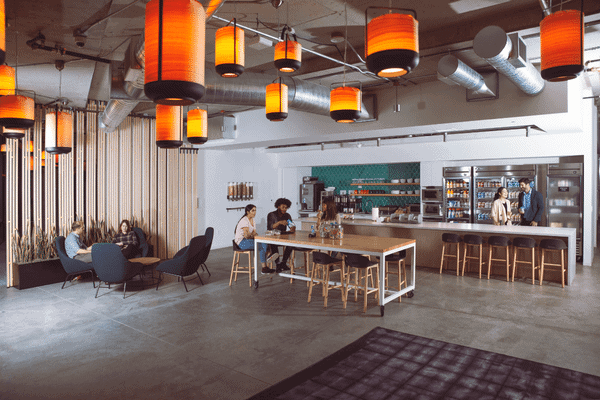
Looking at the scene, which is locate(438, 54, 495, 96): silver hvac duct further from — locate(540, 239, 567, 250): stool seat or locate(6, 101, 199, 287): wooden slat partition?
locate(6, 101, 199, 287): wooden slat partition

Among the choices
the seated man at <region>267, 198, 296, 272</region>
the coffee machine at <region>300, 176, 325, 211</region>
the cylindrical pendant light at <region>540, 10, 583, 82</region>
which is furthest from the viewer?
the coffee machine at <region>300, 176, 325, 211</region>

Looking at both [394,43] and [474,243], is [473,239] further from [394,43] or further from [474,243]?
[394,43]

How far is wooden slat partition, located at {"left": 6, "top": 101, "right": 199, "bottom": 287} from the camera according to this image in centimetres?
673

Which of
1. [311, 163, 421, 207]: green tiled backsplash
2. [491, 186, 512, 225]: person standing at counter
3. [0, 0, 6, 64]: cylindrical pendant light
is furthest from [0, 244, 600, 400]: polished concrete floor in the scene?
[311, 163, 421, 207]: green tiled backsplash

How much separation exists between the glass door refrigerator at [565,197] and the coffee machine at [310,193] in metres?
6.24

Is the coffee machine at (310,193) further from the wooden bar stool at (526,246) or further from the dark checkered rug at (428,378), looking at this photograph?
the dark checkered rug at (428,378)

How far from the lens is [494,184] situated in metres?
9.55

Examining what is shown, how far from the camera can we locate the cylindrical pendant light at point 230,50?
3.12 metres

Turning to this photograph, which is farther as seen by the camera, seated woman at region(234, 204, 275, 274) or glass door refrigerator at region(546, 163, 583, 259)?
glass door refrigerator at region(546, 163, 583, 259)

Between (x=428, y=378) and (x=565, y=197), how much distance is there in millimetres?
7212

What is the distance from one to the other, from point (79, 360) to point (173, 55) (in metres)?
3.28

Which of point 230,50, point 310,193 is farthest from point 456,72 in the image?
point 310,193

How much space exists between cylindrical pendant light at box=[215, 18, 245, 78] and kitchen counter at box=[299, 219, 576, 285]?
5501 millimetres

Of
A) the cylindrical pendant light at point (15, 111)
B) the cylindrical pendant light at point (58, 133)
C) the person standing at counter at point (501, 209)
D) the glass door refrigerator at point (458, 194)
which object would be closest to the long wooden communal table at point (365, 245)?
the cylindrical pendant light at point (58, 133)
